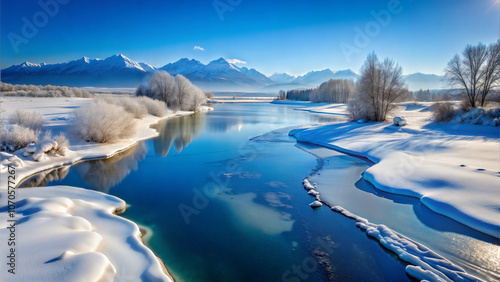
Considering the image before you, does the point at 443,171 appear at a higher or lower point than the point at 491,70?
lower

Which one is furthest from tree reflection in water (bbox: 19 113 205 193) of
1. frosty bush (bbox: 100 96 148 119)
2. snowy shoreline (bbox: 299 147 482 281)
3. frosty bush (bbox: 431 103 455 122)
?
frosty bush (bbox: 431 103 455 122)

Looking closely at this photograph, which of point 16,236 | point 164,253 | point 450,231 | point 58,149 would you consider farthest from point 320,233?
point 58,149

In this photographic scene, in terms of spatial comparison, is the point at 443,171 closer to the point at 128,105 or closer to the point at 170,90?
the point at 128,105

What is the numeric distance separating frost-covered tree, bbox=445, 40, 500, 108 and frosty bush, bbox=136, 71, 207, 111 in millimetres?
35308

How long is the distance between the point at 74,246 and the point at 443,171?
34.3 ft

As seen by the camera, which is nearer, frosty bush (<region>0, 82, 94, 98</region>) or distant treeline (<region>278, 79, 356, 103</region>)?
frosty bush (<region>0, 82, 94, 98</region>)

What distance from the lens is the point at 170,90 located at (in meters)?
41.4

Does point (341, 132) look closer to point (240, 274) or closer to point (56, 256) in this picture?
point (240, 274)

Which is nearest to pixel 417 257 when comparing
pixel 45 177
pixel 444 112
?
pixel 45 177

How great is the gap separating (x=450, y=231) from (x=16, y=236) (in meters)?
8.70

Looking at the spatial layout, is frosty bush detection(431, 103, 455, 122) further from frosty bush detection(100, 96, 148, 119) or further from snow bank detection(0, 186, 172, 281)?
frosty bush detection(100, 96, 148, 119)

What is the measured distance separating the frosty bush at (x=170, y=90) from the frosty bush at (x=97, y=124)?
25667 millimetres

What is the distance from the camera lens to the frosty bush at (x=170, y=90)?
41.3 metres

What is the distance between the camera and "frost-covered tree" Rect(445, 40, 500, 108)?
829 inches
